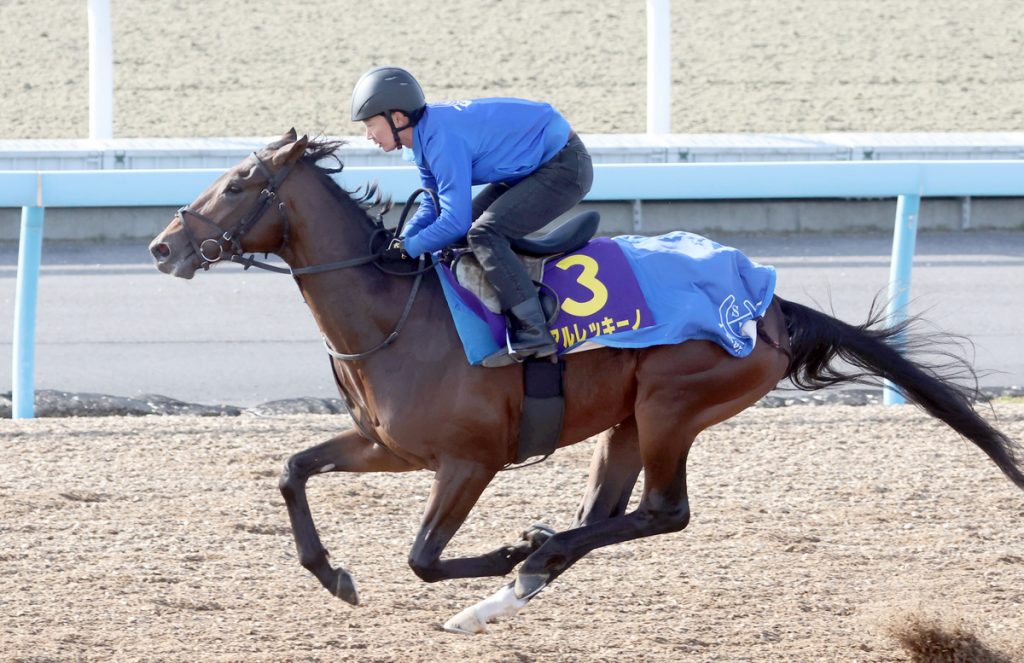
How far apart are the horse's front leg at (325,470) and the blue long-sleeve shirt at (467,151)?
699 mm

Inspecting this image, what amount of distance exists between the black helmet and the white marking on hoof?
1562 millimetres

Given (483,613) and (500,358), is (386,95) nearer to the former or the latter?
(500,358)

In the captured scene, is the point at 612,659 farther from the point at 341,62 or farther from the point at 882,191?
the point at 341,62

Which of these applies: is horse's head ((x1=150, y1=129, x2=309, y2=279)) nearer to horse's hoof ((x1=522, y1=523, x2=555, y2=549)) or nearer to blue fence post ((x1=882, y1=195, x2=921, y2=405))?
horse's hoof ((x1=522, y1=523, x2=555, y2=549))

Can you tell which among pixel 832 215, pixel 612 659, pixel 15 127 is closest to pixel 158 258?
pixel 612 659

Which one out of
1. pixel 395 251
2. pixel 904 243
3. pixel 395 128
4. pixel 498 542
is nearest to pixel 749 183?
pixel 904 243

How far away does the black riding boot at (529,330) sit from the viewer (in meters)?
4.45

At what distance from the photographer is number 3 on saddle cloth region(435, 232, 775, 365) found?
4598mm

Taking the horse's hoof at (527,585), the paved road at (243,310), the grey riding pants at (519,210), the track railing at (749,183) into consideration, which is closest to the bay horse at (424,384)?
the horse's hoof at (527,585)

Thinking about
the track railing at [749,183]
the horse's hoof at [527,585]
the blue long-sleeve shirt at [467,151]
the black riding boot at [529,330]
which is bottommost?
the horse's hoof at [527,585]

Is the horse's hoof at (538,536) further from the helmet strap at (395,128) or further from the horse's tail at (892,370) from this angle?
the helmet strap at (395,128)

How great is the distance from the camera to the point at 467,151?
4.46 metres

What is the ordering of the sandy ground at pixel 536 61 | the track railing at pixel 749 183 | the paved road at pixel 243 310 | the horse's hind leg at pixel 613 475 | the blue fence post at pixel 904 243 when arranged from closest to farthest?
the horse's hind leg at pixel 613 475, the track railing at pixel 749 183, the blue fence post at pixel 904 243, the paved road at pixel 243 310, the sandy ground at pixel 536 61

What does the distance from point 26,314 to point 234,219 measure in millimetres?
3029
